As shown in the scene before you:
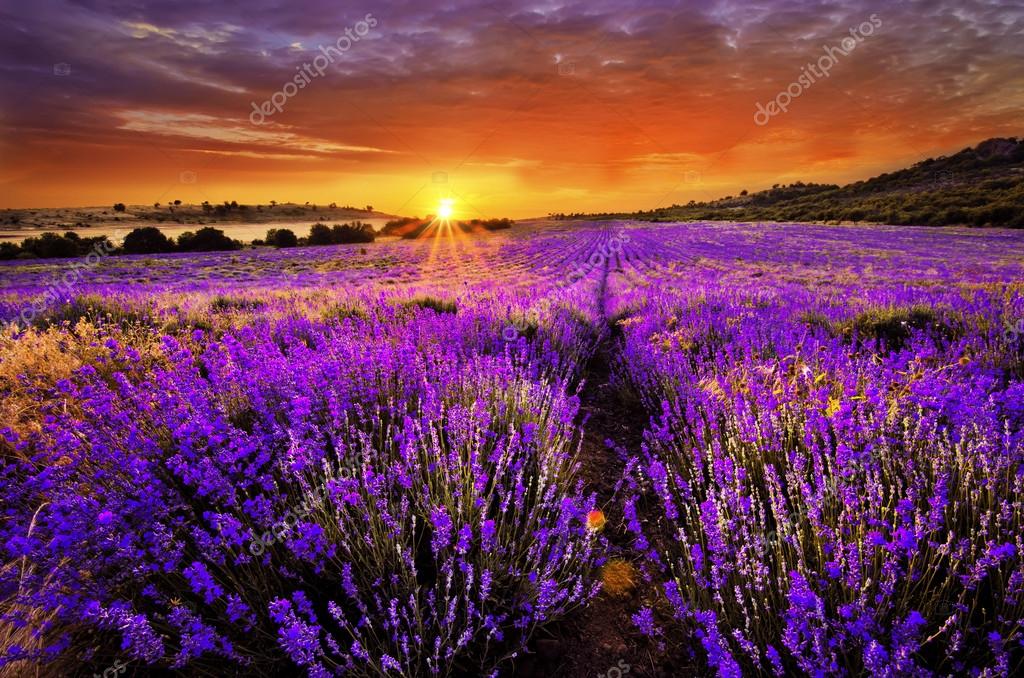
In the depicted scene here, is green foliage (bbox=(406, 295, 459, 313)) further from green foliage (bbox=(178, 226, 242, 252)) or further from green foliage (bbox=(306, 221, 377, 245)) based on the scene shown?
green foliage (bbox=(306, 221, 377, 245))

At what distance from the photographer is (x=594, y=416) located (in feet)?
15.4

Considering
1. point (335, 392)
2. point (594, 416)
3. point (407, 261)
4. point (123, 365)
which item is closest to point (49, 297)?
point (123, 365)

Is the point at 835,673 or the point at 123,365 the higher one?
the point at 123,365

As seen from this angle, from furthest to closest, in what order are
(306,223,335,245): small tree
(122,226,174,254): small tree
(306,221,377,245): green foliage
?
(306,221,377,245): green foliage < (306,223,335,245): small tree < (122,226,174,254): small tree

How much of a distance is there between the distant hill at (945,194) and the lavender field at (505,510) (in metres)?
34.1

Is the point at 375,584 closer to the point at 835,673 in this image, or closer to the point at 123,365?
the point at 835,673

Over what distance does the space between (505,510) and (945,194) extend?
176ft

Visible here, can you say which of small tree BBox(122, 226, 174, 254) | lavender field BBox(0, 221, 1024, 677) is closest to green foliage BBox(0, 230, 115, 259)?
small tree BBox(122, 226, 174, 254)

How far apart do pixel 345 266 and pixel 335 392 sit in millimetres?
22571

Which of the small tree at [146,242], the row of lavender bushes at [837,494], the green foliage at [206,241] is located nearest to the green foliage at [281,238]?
the green foliage at [206,241]

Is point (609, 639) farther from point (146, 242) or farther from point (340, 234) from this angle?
point (340, 234)

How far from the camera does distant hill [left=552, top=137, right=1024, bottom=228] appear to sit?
28656mm

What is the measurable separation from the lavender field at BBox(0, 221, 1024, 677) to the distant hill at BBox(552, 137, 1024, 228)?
112 ft

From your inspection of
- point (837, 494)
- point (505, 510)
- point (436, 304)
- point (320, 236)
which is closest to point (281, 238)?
point (320, 236)
